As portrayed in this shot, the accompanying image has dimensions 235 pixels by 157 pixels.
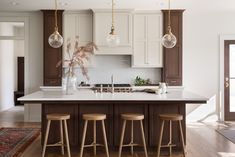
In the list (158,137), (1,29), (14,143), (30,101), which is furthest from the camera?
(1,29)

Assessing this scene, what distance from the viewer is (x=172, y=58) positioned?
709 cm

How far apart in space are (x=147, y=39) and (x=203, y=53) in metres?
1.50

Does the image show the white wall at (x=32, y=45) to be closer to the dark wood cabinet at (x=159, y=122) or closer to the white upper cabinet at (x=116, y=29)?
the white upper cabinet at (x=116, y=29)

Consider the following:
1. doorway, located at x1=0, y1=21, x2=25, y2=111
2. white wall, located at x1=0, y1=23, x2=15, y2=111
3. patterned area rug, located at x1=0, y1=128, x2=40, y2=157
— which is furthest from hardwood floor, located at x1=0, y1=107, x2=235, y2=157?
doorway, located at x1=0, y1=21, x2=25, y2=111

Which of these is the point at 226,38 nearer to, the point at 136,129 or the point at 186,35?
the point at 186,35

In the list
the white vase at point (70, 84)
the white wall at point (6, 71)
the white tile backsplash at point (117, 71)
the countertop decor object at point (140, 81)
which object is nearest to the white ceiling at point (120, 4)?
the white tile backsplash at point (117, 71)

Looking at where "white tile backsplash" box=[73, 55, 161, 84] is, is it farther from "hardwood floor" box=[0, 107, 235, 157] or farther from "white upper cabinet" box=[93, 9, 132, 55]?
"hardwood floor" box=[0, 107, 235, 157]

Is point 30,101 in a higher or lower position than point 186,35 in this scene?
lower

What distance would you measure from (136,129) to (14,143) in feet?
7.24

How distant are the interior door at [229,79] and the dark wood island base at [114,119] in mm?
3478

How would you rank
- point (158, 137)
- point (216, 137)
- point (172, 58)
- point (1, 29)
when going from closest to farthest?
1. point (158, 137)
2. point (216, 137)
3. point (172, 58)
4. point (1, 29)

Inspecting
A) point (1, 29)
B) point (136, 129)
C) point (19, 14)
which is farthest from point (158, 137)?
point (1, 29)

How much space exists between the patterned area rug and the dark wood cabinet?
6.77 feet

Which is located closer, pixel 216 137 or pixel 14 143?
pixel 14 143
